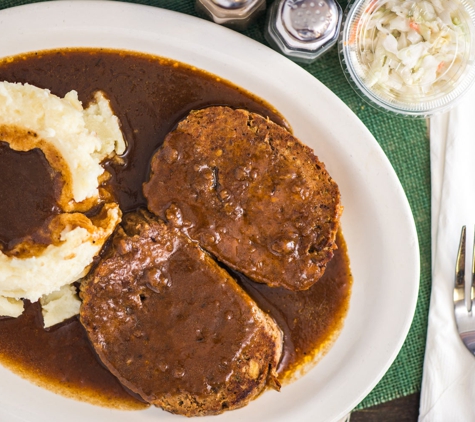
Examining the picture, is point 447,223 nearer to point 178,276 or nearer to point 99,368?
point 178,276

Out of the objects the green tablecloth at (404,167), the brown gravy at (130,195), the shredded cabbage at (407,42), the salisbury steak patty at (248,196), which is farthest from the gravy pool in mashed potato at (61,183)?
the shredded cabbage at (407,42)

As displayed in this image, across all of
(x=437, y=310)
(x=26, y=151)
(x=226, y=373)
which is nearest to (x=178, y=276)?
(x=226, y=373)

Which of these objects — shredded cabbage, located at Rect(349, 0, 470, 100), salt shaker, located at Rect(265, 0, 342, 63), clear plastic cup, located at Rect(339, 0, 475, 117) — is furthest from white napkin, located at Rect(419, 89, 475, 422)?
salt shaker, located at Rect(265, 0, 342, 63)

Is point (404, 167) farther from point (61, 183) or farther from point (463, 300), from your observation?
point (61, 183)

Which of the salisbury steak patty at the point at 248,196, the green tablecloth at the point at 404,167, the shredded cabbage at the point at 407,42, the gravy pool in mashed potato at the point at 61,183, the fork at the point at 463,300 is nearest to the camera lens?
the gravy pool in mashed potato at the point at 61,183

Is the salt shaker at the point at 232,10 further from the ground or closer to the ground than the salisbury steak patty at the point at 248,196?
further from the ground

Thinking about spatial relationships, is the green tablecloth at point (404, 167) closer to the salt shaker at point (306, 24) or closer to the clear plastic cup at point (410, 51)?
the clear plastic cup at point (410, 51)

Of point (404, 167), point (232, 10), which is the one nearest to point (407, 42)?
point (404, 167)

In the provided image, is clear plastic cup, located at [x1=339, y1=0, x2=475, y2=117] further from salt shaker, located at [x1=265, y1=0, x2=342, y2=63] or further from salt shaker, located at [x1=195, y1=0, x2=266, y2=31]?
salt shaker, located at [x1=195, y1=0, x2=266, y2=31]
